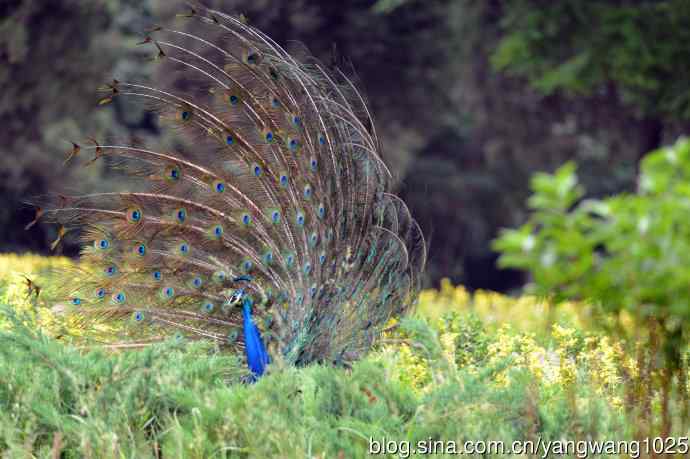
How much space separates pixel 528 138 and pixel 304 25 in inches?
207

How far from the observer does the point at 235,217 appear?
698 cm

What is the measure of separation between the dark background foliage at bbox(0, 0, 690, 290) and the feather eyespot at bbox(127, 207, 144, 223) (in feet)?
34.7

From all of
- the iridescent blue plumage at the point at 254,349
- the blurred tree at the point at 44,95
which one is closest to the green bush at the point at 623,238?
the iridescent blue plumage at the point at 254,349

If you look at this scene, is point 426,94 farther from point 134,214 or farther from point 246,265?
point 134,214

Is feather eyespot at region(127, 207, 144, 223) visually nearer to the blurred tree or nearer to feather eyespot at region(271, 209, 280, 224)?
feather eyespot at region(271, 209, 280, 224)

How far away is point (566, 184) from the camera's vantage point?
296 cm

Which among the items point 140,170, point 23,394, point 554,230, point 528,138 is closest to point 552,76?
point 528,138

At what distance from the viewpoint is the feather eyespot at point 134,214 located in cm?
687

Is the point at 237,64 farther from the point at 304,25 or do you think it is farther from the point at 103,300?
the point at 304,25

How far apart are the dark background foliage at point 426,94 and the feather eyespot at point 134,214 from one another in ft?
34.7

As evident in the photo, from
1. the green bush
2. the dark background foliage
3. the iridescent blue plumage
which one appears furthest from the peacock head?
the dark background foliage

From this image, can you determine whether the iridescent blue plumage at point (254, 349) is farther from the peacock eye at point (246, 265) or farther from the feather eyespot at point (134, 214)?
the feather eyespot at point (134, 214)

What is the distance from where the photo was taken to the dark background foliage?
1756 centimetres

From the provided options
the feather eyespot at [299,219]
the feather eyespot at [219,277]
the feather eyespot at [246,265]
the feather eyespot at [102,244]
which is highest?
the feather eyespot at [299,219]
